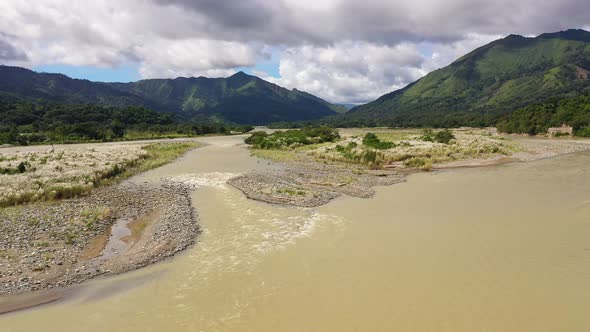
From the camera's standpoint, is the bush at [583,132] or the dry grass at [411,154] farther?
the bush at [583,132]

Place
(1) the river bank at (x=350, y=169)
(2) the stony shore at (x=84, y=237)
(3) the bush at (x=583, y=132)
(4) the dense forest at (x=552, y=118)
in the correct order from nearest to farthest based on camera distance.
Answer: (2) the stony shore at (x=84, y=237) → (1) the river bank at (x=350, y=169) → (3) the bush at (x=583, y=132) → (4) the dense forest at (x=552, y=118)

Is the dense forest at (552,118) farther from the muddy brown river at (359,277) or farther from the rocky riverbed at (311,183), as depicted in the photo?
the muddy brown river at (359,277)

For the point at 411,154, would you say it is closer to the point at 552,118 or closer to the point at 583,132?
the point at 583,132

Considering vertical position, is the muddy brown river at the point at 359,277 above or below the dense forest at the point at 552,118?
below

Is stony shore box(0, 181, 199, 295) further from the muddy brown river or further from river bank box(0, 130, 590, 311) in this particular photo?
the muddy brown river

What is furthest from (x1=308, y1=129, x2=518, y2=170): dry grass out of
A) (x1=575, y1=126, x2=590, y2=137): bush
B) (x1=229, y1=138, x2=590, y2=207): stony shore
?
(x1=575, y1=126, x2=590, y2=137): bush

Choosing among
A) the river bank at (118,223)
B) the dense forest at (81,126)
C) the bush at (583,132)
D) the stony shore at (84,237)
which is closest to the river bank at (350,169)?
the river bank at (118,223)

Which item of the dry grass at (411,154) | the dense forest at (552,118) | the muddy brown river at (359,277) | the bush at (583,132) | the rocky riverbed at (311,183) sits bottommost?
the muddy brown river at (359,277)
